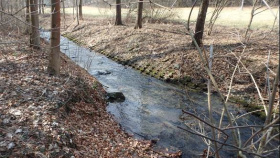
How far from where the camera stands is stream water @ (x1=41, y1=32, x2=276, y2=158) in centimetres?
723

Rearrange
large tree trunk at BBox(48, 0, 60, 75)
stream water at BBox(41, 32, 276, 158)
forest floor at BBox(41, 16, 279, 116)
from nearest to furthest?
stream water at BBox(41, 32, 276, 158) → large tree trunk at BBox(48, 0, 60, 75) → forest floor at BBox(41, 16, 279, 116)

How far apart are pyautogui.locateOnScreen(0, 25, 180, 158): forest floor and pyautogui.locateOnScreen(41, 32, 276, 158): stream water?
1.77ft

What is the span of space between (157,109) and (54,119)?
445 centimetres

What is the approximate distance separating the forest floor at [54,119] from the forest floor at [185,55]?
8.80ft

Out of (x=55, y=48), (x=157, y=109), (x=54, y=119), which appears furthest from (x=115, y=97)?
(x=54, y=119)

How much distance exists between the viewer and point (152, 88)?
38.0 ft

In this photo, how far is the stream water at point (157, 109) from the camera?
7.23 metres

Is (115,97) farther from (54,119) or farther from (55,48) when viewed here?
(54,119)

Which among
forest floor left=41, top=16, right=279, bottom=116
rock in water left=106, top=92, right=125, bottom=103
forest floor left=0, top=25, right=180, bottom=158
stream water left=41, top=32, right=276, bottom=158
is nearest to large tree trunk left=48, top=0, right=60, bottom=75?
forest floor left=0, top=25, right=180, bottom=158

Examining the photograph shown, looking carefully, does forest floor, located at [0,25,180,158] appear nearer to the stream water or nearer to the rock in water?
the rock in water

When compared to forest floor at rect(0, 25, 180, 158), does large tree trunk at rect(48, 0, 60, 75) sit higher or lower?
higher

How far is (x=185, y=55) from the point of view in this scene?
1330 cm

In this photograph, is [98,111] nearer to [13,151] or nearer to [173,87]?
[13,151]

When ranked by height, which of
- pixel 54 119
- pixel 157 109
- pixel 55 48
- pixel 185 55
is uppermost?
pixel 55 48
